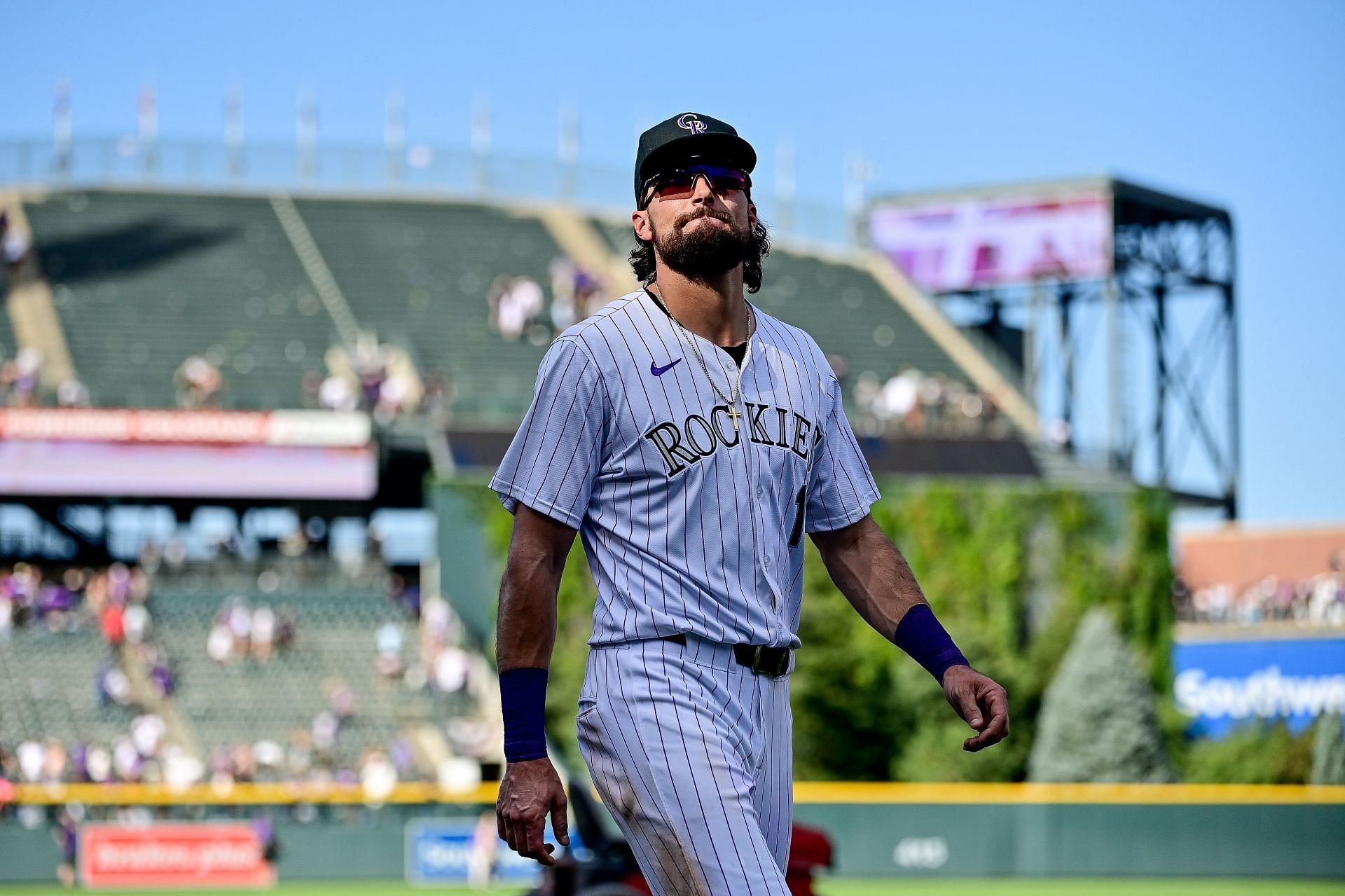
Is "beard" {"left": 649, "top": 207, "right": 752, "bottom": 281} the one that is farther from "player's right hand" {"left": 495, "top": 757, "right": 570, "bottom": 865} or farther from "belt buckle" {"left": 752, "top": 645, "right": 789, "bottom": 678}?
"player's right hand" {"left": 495, "top": 757, "right": 570, "bottom": 865}

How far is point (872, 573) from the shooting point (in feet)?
13.6

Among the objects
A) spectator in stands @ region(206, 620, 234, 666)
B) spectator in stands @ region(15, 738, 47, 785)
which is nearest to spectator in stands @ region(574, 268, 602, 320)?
spectator in stands @ region(206, 620, 234, 666)

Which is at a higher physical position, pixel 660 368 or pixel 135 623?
pixel 660 368

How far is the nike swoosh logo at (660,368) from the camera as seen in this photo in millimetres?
3789

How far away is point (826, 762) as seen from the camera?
25938 millimetres

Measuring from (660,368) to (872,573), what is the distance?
0.70 metres

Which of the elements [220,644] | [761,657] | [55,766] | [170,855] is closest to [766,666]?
[761,657]

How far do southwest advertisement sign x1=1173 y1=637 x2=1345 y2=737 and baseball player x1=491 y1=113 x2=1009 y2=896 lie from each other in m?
29.3

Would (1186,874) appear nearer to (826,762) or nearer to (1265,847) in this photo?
(1265,847)

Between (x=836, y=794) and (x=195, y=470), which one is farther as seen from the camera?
(x=195, y=470)

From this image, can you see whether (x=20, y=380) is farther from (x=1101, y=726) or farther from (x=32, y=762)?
(x=1101, y=726)

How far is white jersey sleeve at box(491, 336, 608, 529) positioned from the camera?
371cm

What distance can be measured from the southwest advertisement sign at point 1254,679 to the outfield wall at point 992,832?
9897mm

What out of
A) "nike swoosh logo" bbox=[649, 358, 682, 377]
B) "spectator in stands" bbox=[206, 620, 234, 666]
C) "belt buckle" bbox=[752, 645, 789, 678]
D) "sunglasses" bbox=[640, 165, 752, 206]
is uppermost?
"sunglasses" bbox=[640, 165, 752, 206]
